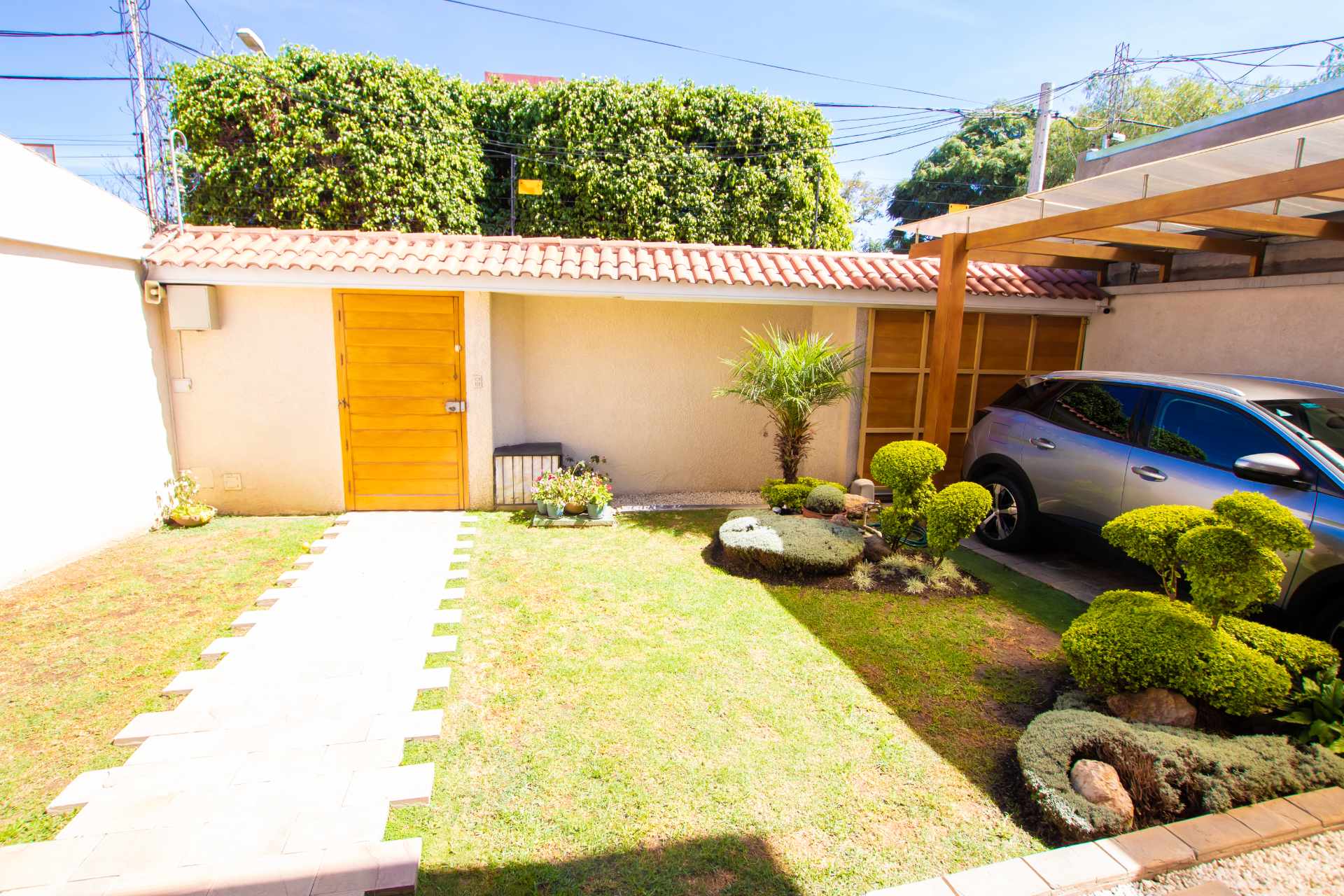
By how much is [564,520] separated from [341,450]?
8.71 ft

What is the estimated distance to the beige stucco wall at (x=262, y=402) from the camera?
286 inches

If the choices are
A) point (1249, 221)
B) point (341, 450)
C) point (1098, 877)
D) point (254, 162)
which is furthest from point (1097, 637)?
point (254, 162)

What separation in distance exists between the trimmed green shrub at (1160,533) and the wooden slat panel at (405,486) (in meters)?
6.46

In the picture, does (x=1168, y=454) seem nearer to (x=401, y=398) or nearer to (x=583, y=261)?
(x=583, y=261)

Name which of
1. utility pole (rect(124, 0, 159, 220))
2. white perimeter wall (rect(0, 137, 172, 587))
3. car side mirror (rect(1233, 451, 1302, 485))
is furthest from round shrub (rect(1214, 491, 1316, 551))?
utility pole (rect(124, 0, 159, 220))

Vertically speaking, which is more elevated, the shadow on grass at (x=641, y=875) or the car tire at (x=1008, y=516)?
the car tire at (x=1008, y=516)

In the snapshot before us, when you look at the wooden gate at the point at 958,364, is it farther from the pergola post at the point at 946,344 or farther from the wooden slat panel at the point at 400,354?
the wooden slat panel at the point at 400,354

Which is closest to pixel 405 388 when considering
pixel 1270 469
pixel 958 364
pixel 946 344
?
pixel 946 344

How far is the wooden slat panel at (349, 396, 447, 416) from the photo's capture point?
24.8 feet

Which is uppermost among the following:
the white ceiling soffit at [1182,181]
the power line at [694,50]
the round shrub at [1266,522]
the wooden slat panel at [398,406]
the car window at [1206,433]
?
the power line at [694,50]

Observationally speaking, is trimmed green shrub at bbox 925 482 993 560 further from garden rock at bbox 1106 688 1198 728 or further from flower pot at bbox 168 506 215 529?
flower pot at bbox 168 506 215 529

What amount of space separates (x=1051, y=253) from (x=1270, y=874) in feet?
21.2

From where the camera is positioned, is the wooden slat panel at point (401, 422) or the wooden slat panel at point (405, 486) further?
the wooden slat panel at point (405, 486)

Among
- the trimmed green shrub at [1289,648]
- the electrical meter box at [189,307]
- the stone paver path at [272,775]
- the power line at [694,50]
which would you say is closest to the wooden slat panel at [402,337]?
the electrical meter box at [189,307]
